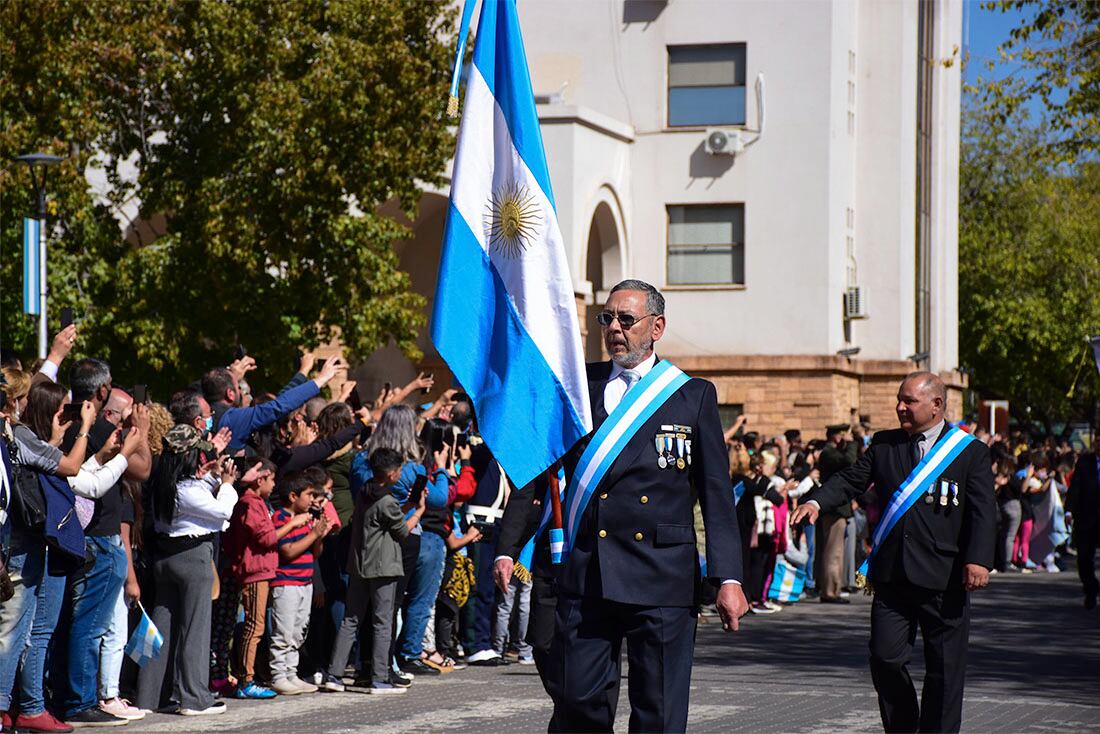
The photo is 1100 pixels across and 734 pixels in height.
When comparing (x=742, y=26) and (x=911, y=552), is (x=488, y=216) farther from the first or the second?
(x=742, y=26)

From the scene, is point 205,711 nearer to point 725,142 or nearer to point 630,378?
point 630,378

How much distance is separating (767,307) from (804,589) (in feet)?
49.8

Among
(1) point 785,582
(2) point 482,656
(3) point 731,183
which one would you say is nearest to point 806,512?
Result: (2) point 482,656

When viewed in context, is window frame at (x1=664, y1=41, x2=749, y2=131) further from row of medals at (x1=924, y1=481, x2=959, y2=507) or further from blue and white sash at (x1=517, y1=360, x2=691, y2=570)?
blue and white sash at (x1=517, y1=360, x2=691, y2=570)

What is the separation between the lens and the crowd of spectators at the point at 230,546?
1080cm

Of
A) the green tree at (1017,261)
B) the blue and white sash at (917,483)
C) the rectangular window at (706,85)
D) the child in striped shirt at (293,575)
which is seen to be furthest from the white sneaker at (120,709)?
the green tree at (1017,261)

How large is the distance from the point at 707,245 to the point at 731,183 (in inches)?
53.8

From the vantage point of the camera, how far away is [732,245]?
38.8 metres

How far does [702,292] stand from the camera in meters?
38.9

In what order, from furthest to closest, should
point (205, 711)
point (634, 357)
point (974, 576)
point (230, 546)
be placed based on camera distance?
point (230, 546), point (205, 711), point (974, 576), point (634, 357)

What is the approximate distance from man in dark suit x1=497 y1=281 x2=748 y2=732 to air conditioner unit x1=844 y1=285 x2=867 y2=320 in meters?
32.1

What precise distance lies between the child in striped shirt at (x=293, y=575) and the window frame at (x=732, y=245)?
86.4 ft

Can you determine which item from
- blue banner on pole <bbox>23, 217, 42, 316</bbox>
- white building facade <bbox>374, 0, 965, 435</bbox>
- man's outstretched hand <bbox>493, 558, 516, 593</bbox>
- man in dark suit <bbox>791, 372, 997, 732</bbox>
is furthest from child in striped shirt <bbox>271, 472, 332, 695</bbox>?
white building facade <bbox>374, 0, 965, 435</bbox>

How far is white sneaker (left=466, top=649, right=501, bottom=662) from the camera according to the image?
15.1 m
